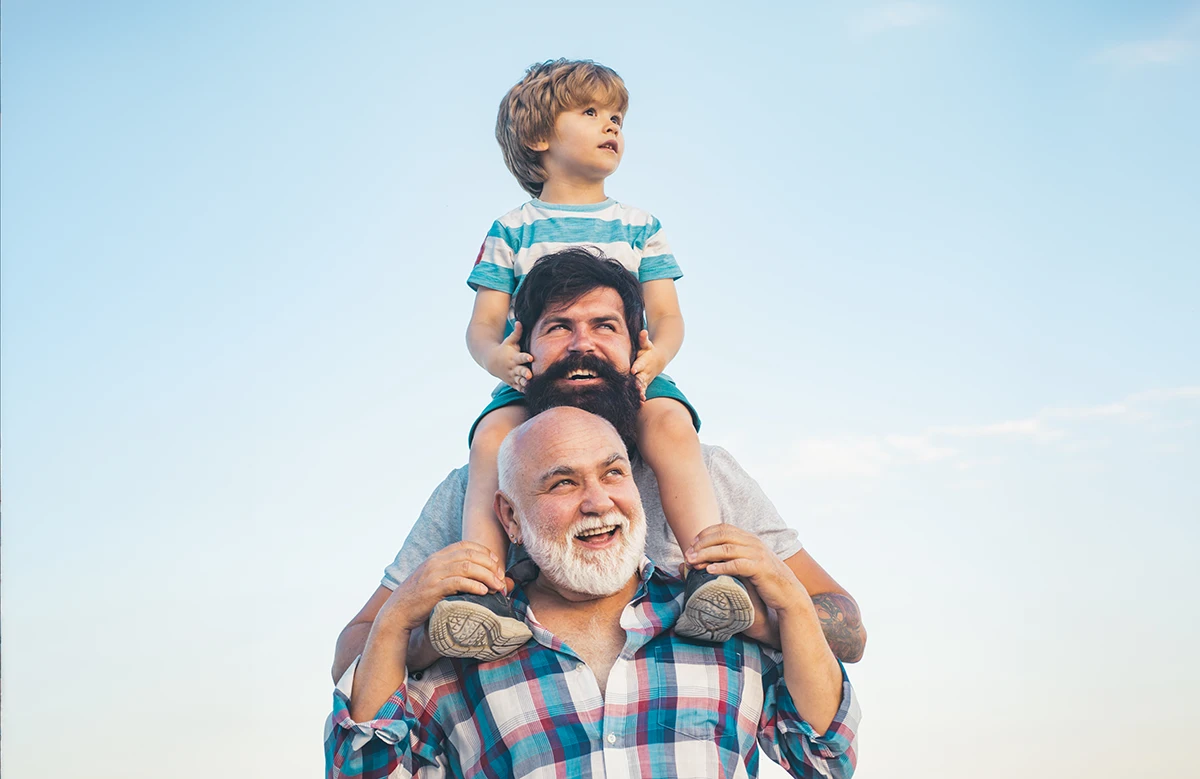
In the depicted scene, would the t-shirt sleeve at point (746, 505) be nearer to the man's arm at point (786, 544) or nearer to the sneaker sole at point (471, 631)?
the man's arm at point (786, 544)

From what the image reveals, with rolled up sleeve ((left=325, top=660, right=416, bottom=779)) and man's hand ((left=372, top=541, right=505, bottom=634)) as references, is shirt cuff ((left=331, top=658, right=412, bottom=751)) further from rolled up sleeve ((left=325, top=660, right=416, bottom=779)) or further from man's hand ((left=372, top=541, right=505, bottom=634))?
man's hand ((left=372, top=541, right=505, bottom=634))

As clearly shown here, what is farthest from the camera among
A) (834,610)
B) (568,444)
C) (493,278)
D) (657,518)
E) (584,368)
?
(493,278)

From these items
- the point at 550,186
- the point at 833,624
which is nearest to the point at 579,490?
the point at 833,624

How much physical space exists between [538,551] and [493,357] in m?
1.21

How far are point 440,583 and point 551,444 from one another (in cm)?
75

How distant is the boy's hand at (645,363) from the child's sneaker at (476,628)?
1.36 meters

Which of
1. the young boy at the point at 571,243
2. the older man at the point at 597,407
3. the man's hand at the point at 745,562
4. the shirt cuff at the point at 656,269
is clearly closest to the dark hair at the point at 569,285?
the older man at the point at 597,407

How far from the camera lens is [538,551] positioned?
4574mm

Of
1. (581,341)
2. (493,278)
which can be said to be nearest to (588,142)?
(493,278)

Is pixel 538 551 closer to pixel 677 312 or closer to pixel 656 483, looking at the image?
pixel 656 483

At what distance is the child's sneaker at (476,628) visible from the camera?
413cm

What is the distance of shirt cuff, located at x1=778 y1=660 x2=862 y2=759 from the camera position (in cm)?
434

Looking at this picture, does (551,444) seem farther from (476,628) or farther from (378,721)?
(378,721)

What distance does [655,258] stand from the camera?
5918 mm
